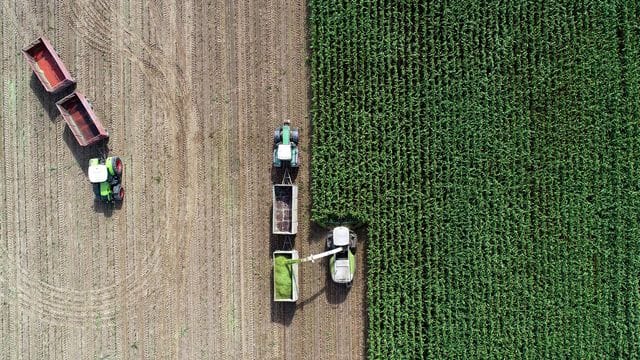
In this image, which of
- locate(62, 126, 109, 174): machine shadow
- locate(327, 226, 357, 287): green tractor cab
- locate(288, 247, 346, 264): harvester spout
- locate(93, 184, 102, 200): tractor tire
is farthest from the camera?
locate(62, 126, 109, 174): machine shadow

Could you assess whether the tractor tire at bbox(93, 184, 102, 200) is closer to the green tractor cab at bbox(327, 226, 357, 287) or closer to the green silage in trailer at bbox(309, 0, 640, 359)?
the green silage in trailer at bbox(309, 0, 640, 359)

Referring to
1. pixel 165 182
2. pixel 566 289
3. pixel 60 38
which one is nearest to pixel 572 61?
pixel 566 289

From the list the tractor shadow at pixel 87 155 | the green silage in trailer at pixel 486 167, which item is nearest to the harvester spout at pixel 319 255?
the green silage in trailer at pixel 486 167

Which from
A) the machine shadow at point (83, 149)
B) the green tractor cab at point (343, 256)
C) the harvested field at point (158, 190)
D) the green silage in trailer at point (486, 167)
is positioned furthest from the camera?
the machine shadow at point (83, 149)

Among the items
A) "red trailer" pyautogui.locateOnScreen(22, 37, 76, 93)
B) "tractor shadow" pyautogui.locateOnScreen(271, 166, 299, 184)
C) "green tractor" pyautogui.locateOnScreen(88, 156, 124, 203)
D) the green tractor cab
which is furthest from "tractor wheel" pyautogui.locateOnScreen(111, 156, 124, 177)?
the green tractor cab

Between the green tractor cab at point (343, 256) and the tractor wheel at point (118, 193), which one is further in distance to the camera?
the tractor wheel at point (118, 193)

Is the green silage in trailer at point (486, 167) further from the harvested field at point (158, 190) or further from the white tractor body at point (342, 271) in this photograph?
the harvested field at point (158, 190)
